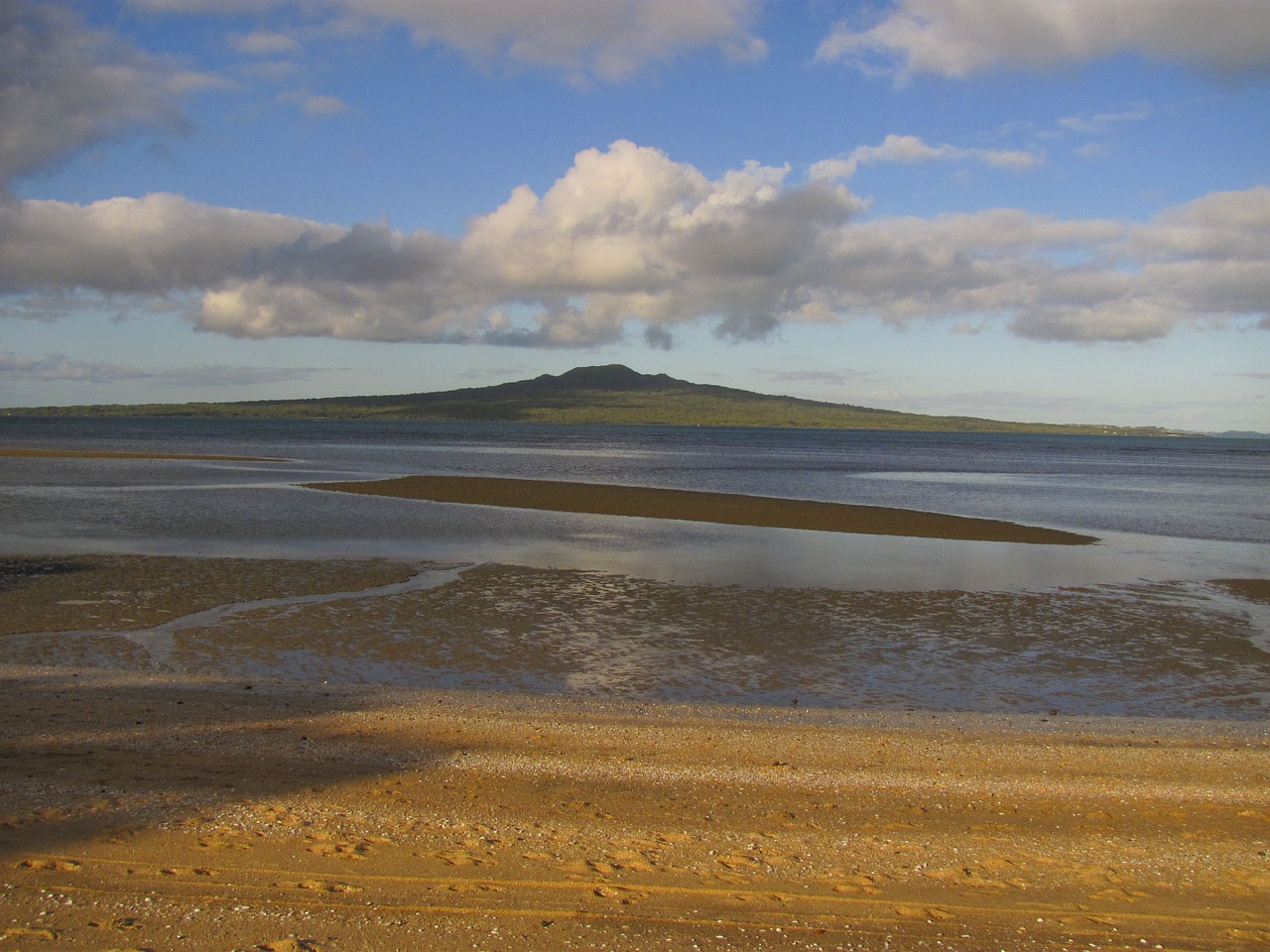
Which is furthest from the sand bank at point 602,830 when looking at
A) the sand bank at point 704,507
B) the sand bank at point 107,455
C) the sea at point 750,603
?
the sand bank at point 107,455

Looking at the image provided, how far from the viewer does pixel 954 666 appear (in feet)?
48.0

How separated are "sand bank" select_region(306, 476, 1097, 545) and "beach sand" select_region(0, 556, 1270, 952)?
69.1 ft

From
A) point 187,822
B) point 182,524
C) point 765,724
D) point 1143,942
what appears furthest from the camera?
point 182,524

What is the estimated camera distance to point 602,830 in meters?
7.43

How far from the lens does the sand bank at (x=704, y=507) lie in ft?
107

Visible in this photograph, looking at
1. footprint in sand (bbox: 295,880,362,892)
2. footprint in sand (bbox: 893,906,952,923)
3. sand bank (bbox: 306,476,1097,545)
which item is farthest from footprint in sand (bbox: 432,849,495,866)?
sand bank (bbox: 306,476,1097,545)

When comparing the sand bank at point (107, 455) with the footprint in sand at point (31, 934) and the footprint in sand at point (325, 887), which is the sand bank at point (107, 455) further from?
the footprint in sand at point (31, 934)

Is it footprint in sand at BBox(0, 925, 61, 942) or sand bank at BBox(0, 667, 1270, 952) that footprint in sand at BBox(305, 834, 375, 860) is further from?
footprint in sand at BBox(0, 925, 61, 942)

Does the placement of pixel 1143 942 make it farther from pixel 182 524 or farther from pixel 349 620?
pixel 182 524

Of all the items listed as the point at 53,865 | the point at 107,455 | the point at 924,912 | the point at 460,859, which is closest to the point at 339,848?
the point at 460,859

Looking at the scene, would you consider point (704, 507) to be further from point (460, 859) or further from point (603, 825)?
point (460, 859)

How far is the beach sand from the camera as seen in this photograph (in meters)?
5.98

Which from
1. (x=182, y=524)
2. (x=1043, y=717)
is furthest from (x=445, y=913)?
(x=182, y=524)

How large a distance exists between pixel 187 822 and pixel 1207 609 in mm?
18917
